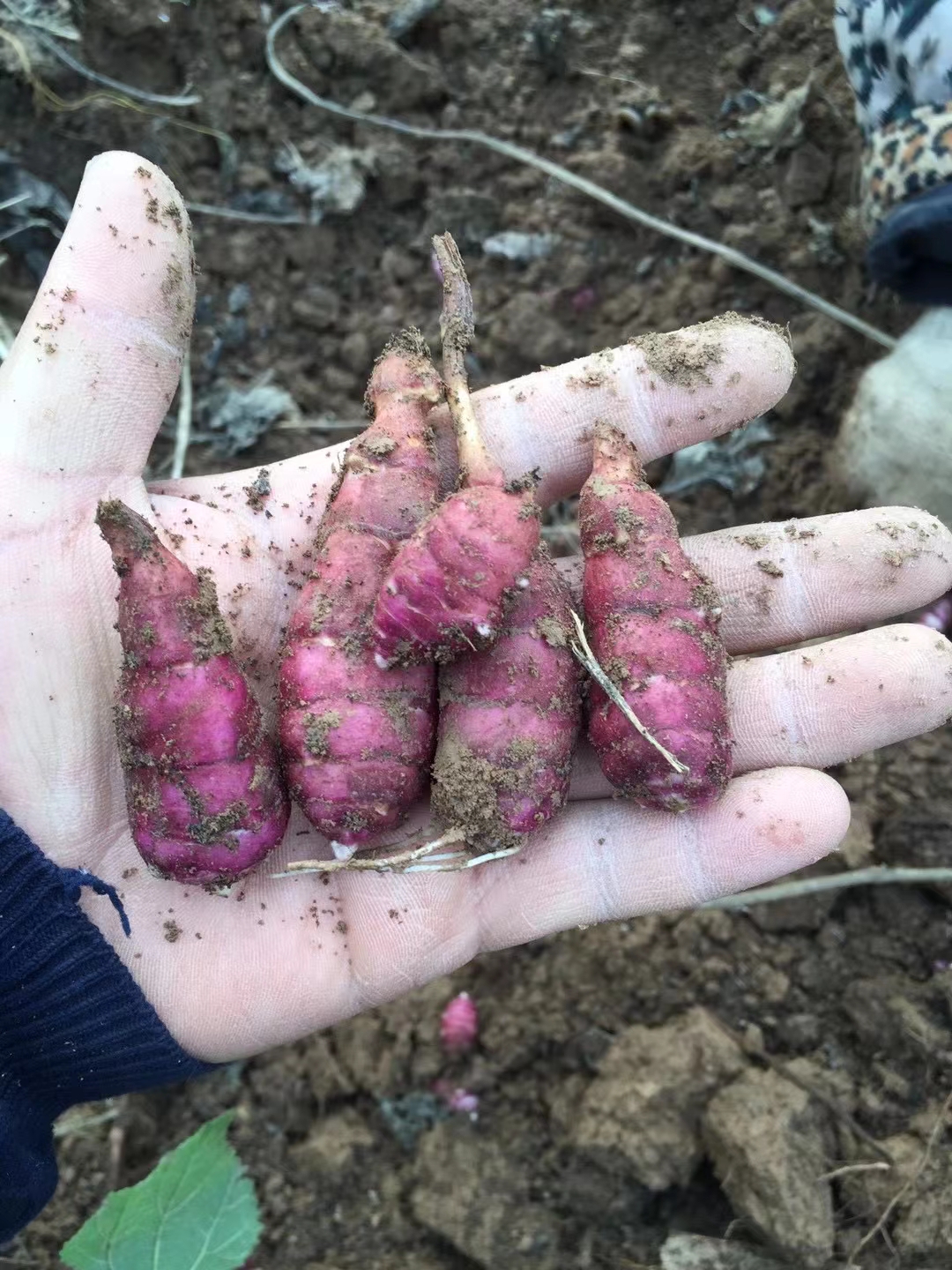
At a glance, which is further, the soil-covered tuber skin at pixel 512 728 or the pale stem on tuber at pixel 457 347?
the pale stem on tuber at pixel 457 347

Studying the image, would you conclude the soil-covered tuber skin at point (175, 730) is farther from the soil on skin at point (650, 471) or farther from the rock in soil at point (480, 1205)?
the rock in soil at point (480, 1205)

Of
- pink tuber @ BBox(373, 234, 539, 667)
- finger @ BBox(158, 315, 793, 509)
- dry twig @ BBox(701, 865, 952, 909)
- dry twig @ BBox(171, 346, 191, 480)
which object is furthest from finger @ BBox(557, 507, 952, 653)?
dry twig @ BBox(171, 346, 191, 480)

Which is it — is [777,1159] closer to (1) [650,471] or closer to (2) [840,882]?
(2) [840,882]

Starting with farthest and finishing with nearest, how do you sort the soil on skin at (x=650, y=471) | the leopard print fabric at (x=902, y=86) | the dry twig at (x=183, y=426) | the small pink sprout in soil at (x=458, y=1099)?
the dry twig at (x=183, y=426)
the leopard print fabric at (x=902, y=86)
the small pink sprout in soil at (x=458, y=1099)
the soil on skin at (x=650, y=471)

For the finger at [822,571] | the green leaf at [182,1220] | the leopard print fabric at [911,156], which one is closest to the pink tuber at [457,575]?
the finger at [822,571]

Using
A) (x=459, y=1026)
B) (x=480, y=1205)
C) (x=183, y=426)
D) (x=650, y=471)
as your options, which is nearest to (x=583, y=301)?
(x=650, y=471)

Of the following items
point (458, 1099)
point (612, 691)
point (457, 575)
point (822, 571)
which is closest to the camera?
point (457, 575)

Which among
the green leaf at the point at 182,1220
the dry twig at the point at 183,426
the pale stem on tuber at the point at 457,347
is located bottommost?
the green leaf at the point at 182,1220
